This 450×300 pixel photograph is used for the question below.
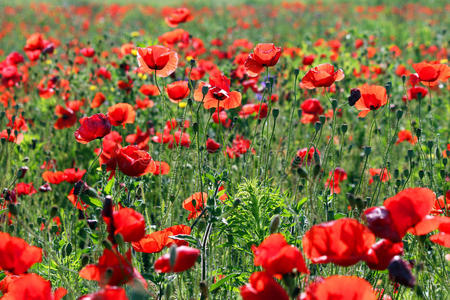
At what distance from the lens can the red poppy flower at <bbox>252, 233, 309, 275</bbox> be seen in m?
1.11

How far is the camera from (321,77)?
202 cm

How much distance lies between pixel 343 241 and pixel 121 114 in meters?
1.40

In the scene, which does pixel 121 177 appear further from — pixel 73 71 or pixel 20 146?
pixel 73 71

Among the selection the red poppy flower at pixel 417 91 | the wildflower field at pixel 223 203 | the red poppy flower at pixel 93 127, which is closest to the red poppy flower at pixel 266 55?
the wildflower field at pixel 223 203

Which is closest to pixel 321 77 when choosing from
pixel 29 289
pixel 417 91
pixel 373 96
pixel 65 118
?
pixel 373 96

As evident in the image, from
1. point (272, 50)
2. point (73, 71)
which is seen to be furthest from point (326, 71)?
point (73, 71)

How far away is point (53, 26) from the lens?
472 inches

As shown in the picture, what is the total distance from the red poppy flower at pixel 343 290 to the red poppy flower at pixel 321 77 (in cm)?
115

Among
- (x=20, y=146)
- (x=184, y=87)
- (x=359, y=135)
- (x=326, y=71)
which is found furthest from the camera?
(x=359, y=135)

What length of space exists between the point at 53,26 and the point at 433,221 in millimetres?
12105

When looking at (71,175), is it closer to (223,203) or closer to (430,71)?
(223,203)

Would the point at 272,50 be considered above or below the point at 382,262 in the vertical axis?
above

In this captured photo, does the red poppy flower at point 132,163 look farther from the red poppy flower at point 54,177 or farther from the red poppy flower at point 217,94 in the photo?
the red poppy flower at point 54,177

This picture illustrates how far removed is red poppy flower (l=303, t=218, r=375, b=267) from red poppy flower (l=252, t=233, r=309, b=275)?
0.22 ft
